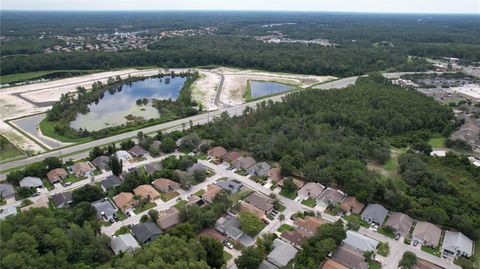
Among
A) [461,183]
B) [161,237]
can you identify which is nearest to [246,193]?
[161,237]

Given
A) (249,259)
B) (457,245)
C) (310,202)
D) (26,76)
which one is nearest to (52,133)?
(310,202)

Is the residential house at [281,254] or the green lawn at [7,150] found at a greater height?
the green lawn at [7,150]

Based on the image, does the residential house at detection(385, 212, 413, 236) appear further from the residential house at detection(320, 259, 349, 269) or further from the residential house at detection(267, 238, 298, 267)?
the residential house at detection(267, 238, 298, 267)

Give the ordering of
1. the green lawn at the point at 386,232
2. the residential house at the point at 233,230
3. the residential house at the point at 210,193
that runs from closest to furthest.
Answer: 1. the residential house at the point at 233,230
2. the green lawn at the point at 386,232
3. the residential house at the point at 210,193

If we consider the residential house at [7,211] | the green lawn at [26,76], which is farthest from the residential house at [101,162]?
the green lawn at [26,76]

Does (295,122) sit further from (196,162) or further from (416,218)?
(416,218)

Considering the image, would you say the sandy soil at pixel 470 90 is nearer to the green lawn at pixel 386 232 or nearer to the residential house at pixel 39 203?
the green lawn at pixel 386 232
